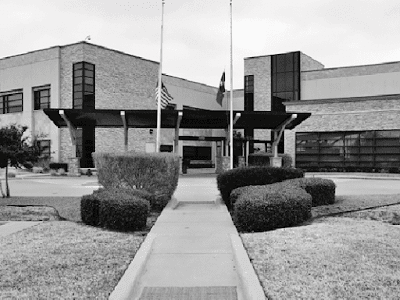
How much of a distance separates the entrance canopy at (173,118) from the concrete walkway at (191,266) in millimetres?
19036

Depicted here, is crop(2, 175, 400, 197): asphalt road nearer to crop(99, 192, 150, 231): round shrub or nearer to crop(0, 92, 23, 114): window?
crop(99, 192, 150, 231): round shrub

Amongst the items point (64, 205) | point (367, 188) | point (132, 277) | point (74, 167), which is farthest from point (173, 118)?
point (132, 277)

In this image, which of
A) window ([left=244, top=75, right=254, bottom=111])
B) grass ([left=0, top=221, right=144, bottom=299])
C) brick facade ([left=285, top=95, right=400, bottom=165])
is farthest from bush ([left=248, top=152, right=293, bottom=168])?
grass ([left=0, top=221, right=144, bottom=299])

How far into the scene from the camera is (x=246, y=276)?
Result: 5500 millimetres

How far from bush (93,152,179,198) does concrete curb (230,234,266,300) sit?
5771mm

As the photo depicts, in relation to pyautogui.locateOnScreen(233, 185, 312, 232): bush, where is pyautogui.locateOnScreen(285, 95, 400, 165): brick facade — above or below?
above

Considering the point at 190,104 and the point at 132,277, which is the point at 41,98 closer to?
the point at 190,104

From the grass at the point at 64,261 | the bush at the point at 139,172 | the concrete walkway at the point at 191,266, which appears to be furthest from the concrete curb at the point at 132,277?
the bush at the point at 139,172

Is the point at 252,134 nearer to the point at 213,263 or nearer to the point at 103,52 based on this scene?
the point at 103,52

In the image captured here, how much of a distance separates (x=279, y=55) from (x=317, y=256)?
45.0m

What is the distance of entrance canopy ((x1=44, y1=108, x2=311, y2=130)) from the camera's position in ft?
91.7

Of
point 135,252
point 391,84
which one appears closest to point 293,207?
point 135,252

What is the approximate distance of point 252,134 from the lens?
1949 inches

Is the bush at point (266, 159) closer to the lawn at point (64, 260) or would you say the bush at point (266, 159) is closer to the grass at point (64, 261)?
the lawn at point (64, 260)
